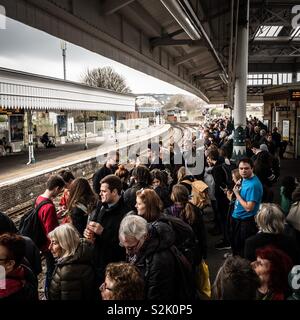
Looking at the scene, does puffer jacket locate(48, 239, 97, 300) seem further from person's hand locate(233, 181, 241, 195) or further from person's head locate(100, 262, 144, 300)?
person's hand locate(233, 181, 241, 195)

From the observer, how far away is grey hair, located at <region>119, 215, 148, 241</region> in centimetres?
290

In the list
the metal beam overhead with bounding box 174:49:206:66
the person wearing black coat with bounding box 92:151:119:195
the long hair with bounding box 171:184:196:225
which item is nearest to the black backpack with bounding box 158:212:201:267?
the long hair with bounding box 171:184:196:225

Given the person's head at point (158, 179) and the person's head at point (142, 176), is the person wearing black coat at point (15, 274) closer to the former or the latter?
the person's head at point (142, 176)

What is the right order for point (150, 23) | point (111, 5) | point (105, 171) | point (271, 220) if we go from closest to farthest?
1. point (271, 220)
2. point (105, 171)
3. point (111, 5)
4. point (150, 23)

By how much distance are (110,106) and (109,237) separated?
1231 inches

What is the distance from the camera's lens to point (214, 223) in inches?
301

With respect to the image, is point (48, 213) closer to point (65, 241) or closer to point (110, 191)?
point (110, 191)

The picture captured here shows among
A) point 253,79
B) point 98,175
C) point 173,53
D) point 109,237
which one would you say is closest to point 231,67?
point 173,53

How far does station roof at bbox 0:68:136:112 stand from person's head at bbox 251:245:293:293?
14.9 meters

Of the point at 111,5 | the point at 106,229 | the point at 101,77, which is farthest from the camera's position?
the point at 101,77

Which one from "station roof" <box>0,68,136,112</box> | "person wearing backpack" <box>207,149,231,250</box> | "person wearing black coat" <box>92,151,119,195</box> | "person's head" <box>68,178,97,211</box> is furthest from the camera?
"station roof" <box>0,68,136,112</box>

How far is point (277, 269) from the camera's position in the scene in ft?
8.76

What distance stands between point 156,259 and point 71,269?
0.63m

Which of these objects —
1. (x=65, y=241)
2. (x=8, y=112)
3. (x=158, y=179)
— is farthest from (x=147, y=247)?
(x=8, y=112)
